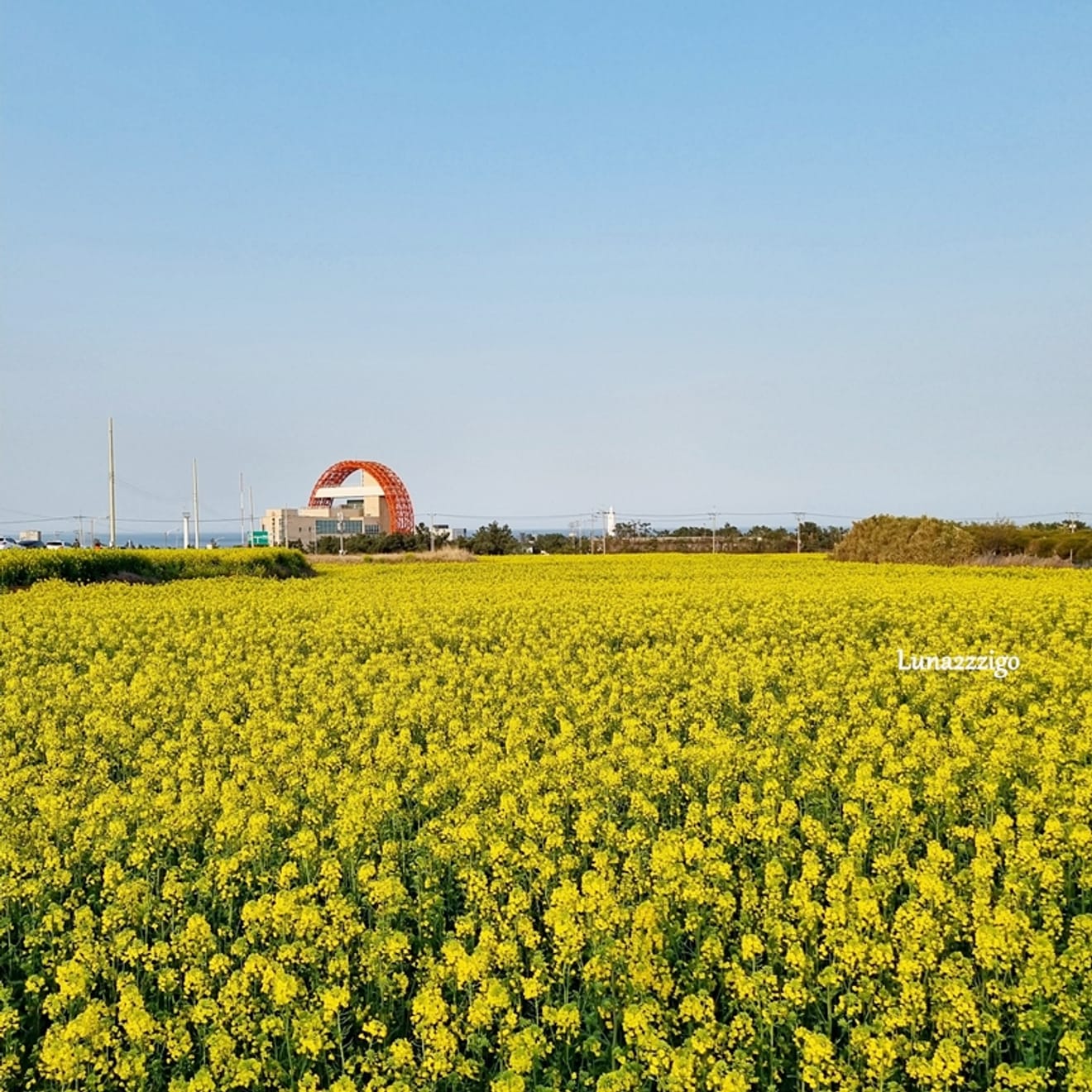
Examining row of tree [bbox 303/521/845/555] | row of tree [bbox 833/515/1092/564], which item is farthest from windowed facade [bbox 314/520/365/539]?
row of tree [bbox 833/515/1092/564]

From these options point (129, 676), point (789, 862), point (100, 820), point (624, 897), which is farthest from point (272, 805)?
point (129, 676)

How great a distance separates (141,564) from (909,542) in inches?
1141

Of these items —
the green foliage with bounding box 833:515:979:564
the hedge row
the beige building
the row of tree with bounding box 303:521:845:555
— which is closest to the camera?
the hedge row

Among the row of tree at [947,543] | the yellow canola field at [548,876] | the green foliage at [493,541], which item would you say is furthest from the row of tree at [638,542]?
the yellow canola field at [548,876]

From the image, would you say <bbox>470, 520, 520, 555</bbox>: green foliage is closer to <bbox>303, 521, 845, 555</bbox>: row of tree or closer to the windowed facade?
<bbox>303, 521, 845, 555</bbox>: row of tree

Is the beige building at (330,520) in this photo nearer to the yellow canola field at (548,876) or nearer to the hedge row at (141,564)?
the hedge row at (141,564)

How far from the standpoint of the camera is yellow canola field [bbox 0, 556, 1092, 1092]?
173 inches

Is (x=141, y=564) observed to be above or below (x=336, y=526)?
below

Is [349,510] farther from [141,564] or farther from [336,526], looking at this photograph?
[141,564]

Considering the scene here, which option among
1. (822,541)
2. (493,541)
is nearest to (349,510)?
(493,541)

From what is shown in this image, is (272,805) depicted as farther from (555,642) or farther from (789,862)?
(555,642)

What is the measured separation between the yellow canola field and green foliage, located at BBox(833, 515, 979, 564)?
2913 centimetres

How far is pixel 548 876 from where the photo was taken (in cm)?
577

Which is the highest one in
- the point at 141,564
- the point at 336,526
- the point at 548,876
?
the point at 336,526
